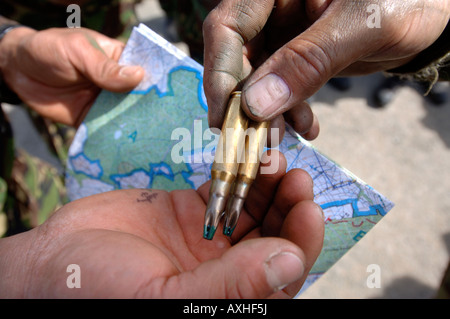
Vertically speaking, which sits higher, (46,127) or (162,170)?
(162,170)

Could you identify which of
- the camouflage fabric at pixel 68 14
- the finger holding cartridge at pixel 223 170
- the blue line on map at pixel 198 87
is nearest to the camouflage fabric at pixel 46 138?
the camouflage fabric at pixel 68 14

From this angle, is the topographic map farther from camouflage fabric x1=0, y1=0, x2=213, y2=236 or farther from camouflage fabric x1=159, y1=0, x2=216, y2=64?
camouflage fabric x1=159, y1=0, x2=216, y2=64

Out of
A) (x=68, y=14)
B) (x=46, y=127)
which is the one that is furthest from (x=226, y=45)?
(x=46, y=127)

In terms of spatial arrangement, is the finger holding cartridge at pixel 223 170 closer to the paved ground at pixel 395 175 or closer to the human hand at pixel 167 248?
the human hand at pixel 167 248

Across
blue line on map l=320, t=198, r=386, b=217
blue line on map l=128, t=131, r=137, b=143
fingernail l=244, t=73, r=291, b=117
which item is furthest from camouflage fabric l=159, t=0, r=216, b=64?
blue line on map l=320, t=198, r=386, b=217

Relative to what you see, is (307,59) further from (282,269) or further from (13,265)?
(13,265)

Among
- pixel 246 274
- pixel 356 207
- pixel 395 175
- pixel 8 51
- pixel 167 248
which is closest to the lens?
pixel 246 274
